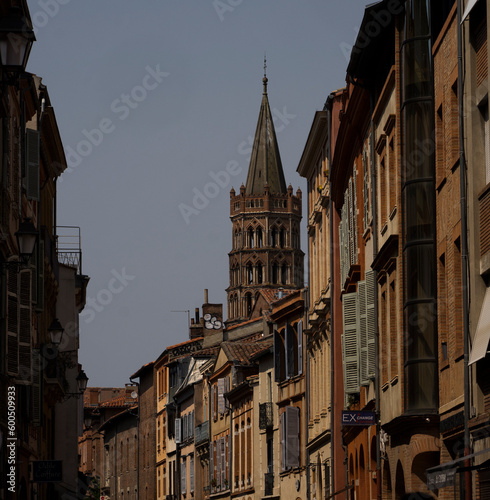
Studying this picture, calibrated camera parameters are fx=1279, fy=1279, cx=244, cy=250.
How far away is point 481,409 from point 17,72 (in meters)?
8.33

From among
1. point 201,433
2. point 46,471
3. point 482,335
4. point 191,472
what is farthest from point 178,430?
point 482,335

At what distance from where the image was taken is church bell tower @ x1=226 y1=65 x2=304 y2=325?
185625 millimetres

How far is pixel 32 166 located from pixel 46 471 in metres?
7.51

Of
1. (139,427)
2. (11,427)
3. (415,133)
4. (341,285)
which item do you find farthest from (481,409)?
(139,427)

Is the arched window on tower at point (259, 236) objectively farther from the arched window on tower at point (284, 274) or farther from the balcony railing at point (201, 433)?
the balcony railing at point (201, 433)

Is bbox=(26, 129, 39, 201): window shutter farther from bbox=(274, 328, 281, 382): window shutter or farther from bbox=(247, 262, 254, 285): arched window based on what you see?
bbox=(247, 262, 254, 285): arched window

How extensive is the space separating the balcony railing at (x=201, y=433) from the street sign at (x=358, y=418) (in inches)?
1739

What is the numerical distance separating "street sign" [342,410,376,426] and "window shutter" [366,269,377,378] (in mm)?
1264

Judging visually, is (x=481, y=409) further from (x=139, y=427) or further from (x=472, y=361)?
(x=139, y=427)

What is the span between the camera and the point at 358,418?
2681cm

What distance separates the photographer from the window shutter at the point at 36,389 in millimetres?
32750

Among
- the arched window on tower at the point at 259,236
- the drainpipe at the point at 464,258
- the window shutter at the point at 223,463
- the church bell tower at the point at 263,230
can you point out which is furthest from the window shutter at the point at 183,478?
the arched window on tower at the point at 259,236

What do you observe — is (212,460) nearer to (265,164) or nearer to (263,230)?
(263,230)

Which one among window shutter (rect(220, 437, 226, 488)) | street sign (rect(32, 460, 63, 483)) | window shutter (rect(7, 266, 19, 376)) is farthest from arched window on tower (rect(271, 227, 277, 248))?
window shutter (rect(7, 266, 19, 376))
